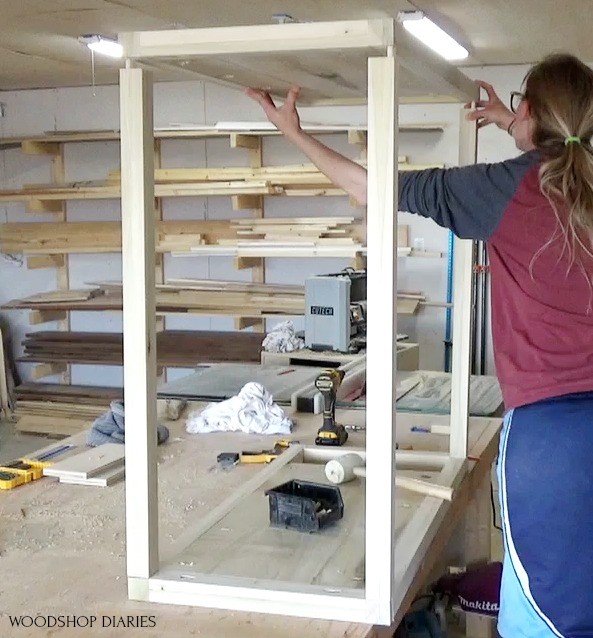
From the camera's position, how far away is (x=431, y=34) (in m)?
4.84

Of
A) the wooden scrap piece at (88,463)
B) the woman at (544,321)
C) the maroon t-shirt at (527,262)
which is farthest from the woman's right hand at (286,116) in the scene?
the wooden scrap piece at (88,463)

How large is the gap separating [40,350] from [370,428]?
18.3 ft

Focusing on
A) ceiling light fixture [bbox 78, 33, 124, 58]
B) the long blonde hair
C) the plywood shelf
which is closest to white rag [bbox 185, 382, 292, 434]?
the long blonde hair

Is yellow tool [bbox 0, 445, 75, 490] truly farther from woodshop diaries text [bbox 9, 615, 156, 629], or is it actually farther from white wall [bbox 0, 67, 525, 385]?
white wall [bbox 0, 67, 525, 385]

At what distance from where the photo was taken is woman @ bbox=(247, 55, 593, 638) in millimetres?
1699

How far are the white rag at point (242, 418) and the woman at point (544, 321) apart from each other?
1.36 metres

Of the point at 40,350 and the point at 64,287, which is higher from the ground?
the point at 64,287

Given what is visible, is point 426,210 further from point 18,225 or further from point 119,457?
point 18,225

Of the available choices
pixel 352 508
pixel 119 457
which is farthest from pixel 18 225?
pixel 352 508

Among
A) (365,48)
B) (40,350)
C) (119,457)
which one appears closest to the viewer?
(365,48)

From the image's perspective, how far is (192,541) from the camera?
1.96 meters

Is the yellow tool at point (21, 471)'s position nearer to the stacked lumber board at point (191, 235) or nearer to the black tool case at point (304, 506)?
the black tool case at point (304, 506)

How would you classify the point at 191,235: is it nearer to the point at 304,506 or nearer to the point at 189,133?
the point at 189,133

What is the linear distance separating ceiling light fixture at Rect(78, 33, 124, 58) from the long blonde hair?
3.57 m
